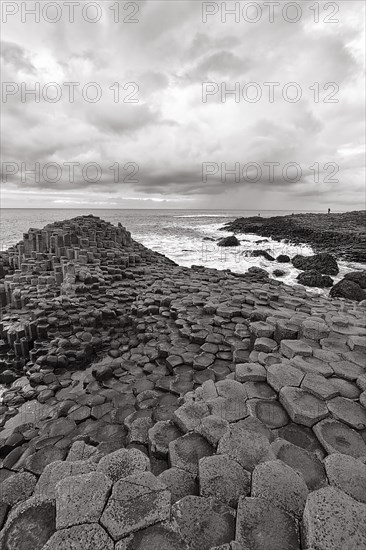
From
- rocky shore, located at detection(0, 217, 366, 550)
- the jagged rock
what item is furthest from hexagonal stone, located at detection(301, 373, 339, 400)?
Answer: the jagged rock

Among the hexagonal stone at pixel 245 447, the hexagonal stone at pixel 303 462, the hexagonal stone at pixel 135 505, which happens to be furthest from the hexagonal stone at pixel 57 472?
the hexagonal stone at pixel 303 462

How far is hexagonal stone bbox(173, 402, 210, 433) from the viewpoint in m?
2.77

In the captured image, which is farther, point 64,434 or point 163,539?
point 64,434

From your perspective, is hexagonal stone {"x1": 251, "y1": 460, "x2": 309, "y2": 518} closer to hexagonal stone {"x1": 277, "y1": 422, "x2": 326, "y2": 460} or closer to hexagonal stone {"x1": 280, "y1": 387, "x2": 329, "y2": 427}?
hexagonal stone {"x1": 277, "y1": 422, "x2": 326, "y2": 460}

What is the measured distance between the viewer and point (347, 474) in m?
2.12

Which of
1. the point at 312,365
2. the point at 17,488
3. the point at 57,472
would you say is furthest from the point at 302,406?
the point at 17,488

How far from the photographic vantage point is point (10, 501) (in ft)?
7.36

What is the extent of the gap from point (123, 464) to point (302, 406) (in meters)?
1.82

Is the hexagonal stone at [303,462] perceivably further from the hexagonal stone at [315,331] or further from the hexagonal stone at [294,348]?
the hexagonal stone at [315,331]

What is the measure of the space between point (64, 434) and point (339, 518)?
301 cm

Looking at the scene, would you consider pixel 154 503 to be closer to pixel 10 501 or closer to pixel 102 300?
pixel 10 501

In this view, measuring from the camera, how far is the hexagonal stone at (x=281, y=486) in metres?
1.90

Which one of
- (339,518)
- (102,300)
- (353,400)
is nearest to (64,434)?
(339,518)

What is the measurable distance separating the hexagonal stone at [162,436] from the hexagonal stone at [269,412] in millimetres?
831
